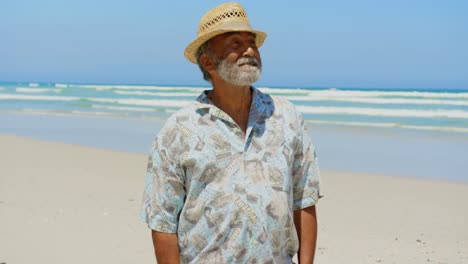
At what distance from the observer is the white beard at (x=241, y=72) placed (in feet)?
8.13

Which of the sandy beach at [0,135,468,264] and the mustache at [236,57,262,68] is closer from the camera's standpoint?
the mustache at [236,57,262,68]

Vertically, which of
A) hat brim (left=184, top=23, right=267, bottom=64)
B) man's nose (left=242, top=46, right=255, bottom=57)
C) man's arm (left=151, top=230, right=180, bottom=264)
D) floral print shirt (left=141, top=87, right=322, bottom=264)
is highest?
hat brim (left=184, top=23, right=267, bottom=64)

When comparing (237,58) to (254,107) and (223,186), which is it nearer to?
(254,107)

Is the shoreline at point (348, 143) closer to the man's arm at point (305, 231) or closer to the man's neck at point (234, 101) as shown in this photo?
the man's arm at point (305, 231)

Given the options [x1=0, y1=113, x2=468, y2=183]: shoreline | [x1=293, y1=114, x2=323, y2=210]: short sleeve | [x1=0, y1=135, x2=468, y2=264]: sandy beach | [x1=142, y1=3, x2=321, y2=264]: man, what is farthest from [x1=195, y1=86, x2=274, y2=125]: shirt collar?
[x1=0, y1=113, x2=468, y2=183]: shoreline

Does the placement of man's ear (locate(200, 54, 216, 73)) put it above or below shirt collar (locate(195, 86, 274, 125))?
above

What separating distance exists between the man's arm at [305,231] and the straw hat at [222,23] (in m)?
0.67

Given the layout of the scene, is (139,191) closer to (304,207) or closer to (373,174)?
(373,174)

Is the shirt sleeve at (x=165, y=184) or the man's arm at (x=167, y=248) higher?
the shirt sleeve at (x=165, y=184)

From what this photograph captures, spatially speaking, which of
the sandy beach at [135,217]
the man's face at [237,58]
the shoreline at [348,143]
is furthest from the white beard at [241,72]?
the shoreline at [348,143]

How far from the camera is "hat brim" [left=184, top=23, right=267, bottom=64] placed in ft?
8.13

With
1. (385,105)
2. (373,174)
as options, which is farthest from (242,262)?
(385,105)

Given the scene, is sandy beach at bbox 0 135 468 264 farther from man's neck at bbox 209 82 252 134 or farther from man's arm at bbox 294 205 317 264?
man's neck at bbox 209 82 252 134

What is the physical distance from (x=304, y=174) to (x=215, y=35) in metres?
0.60
